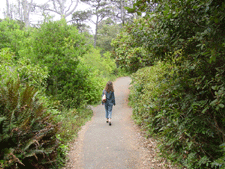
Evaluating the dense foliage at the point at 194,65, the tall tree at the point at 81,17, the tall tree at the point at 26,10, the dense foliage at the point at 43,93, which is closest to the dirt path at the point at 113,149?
the dense foliage at the point at 43,93

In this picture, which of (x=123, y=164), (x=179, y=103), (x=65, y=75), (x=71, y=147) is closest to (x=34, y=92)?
(x=71, y=147)

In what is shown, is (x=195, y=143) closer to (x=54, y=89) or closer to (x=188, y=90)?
(x=188, y=90)

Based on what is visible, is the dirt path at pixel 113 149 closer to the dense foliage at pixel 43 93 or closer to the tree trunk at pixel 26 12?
the dense foliage at pixel 43 93

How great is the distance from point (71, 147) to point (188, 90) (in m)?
4.32

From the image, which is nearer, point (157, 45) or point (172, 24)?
point (172, 24)

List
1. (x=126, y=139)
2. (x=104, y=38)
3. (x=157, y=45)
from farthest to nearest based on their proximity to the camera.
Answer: (x=104, y=38), (x=126, y=139), (x=157, y=45)

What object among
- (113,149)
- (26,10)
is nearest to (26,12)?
(26,10)

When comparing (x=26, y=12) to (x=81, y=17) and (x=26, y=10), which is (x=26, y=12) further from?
(x=81, y=17)

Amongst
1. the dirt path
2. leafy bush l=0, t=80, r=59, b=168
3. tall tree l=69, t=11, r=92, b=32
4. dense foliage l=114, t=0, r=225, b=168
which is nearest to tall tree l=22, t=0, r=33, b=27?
tall tree l=69, t=11, r=92, b=32

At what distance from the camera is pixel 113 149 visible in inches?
219

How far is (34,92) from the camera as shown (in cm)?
448

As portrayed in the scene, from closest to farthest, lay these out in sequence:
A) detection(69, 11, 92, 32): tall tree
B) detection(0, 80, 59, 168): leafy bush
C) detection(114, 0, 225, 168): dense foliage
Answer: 1. detection(114, 0, 225, 168): dense foliage
2. detection(0, 80, 59, 168): leafy bush
3. detection(69, 11, 92, 32): tall tree

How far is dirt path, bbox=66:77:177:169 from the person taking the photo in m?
4.70

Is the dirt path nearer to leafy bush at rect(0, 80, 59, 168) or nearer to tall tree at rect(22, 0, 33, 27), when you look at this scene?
leafy bush at rect(0, 80, 59, 168)
